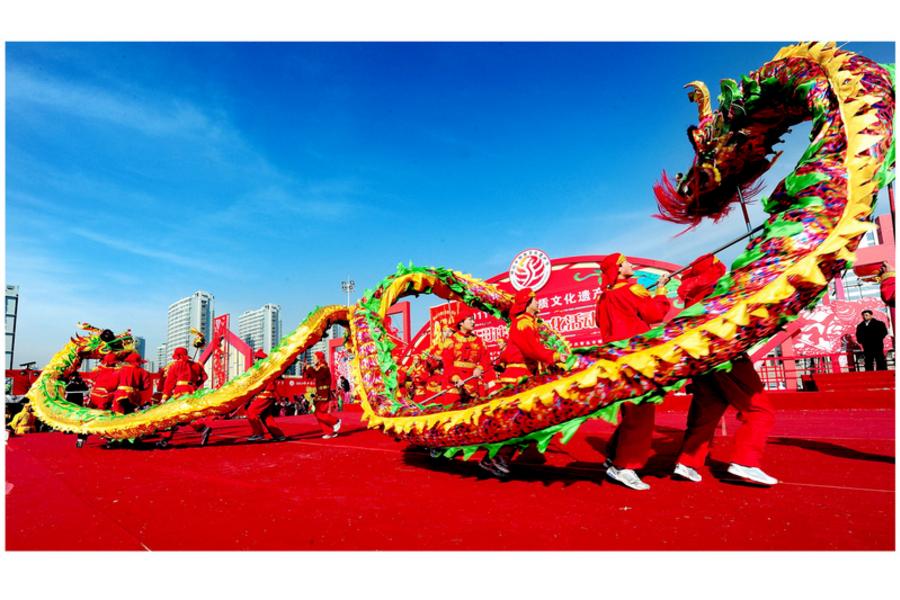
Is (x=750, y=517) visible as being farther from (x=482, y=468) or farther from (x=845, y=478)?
(x=482, y=468)

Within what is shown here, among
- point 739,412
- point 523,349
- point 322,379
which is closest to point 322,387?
point 322,379

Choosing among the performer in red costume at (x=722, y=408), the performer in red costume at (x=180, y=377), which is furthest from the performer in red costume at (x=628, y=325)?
the performer in red costume at (x=180, y=377)

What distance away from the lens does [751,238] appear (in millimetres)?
2682

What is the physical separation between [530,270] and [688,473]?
9939mm

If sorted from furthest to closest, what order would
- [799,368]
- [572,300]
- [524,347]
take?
[572,300], [799,368], [524,347]

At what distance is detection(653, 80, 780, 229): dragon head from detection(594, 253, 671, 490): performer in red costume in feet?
2.39

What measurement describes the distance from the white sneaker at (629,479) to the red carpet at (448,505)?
70 millimetres

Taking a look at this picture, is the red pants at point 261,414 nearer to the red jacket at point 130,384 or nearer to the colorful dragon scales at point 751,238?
the red jacket at point 130,384

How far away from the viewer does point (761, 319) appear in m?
2.38

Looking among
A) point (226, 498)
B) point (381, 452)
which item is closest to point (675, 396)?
point (381, 452)

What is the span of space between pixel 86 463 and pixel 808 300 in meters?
6.20

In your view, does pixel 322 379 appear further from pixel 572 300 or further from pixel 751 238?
pixel 572 300

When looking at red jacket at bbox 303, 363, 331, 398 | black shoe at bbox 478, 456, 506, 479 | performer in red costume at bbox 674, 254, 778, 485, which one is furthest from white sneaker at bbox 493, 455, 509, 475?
red jacket at bbox 303, 363, 331, 398

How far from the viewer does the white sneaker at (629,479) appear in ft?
9.48
